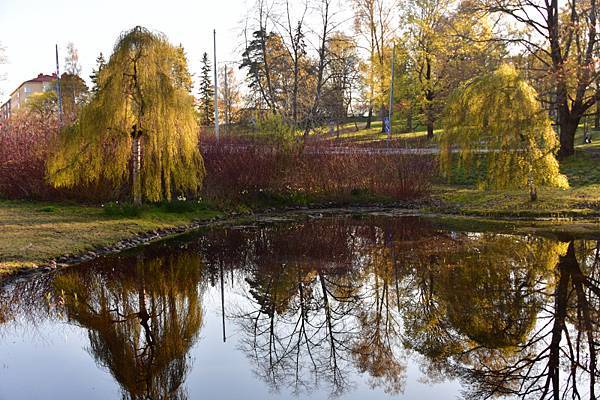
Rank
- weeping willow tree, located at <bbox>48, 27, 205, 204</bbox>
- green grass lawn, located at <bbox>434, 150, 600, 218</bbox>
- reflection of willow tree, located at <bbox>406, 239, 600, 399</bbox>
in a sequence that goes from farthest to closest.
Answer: green grass lawn, located at <bbox>434, 150, 600, 218</bbox> < weeping willow tree, located at <bbox>48, 27, 205, 204</bbox> < reflection of willow tree, located at <bbox>406, 239, 600, 399</bbox>

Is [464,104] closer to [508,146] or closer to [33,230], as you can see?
[508,146]

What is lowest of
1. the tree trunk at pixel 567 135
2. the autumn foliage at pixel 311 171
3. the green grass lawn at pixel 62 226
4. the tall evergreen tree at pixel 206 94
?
the green grass lawn at pixel 62 226

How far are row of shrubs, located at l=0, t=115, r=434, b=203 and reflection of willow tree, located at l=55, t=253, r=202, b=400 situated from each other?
8.15 metres

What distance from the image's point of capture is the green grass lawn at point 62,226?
35.6ft

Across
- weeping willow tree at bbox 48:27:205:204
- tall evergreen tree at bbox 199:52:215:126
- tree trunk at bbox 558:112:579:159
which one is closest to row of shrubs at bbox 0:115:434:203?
weeping willow tree at bbox 48:27:205:204

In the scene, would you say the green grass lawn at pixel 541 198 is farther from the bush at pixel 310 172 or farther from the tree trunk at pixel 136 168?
the tree trunk at pixel 136 168

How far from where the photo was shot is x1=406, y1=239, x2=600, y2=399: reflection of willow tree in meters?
5.57

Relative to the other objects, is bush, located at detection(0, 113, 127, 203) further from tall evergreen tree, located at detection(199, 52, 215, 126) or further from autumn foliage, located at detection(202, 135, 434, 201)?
tall evergreen tree, located at detection(199, 52, 215, 126)

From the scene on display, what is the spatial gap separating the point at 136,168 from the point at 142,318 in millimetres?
9009

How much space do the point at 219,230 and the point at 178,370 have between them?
32.6 feet

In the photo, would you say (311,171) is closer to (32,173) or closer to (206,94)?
(32,173)

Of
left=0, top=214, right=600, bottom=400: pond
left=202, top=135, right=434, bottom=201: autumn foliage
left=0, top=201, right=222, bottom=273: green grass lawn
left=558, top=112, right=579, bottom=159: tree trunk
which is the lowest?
left=0, top=214, right=600, bottom=400: pond

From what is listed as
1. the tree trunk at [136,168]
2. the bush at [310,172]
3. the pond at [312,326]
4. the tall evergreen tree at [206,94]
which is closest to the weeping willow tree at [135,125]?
the tree trunk at [136,168]

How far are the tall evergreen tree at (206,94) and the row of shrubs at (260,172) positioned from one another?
32170 mm
